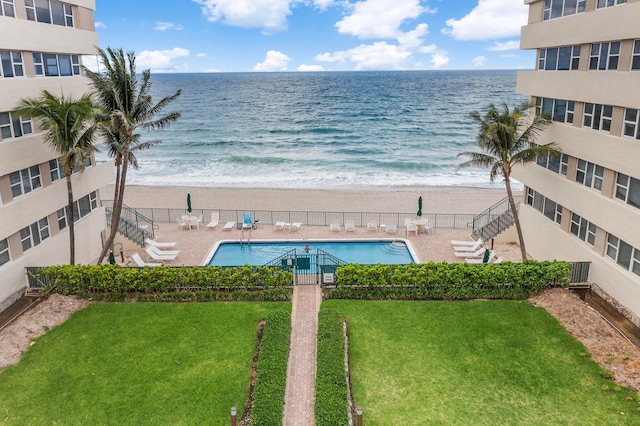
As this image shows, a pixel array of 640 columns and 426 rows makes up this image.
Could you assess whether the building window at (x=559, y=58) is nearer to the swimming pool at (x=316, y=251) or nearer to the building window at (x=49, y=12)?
the swimming pool at (x=316, y=251)

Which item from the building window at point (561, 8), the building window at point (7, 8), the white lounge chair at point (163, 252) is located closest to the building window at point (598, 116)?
the building window at point (561, 8)

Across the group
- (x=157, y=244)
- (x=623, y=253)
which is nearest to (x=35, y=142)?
(x=157, y=244)

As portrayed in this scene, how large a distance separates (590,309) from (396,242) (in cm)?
1142

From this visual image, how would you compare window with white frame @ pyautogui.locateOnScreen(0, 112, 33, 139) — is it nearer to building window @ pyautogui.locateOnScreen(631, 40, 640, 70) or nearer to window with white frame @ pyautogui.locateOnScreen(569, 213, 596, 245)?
building window @ pyautogui.locateOnScreen(631, 40, 640, 70)

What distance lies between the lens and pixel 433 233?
30.7 m

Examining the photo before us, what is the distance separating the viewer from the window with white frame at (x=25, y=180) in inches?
789

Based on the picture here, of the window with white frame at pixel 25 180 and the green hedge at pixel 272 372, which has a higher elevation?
the window with white frame at pixel 25 180

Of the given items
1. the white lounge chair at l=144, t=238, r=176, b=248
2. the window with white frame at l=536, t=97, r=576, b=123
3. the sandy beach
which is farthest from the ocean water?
the white lounge chair at l=144, t=238, r=176, b=248

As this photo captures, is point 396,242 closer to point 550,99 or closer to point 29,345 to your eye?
point 550,99

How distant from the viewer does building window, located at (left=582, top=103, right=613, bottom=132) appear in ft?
63.5

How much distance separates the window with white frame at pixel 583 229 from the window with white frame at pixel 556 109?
438 cm

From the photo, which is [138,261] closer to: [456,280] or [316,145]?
[456,280]

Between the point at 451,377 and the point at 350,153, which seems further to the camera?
the point at 350,153

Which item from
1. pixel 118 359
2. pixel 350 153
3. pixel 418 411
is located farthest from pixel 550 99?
pixel 350 153
